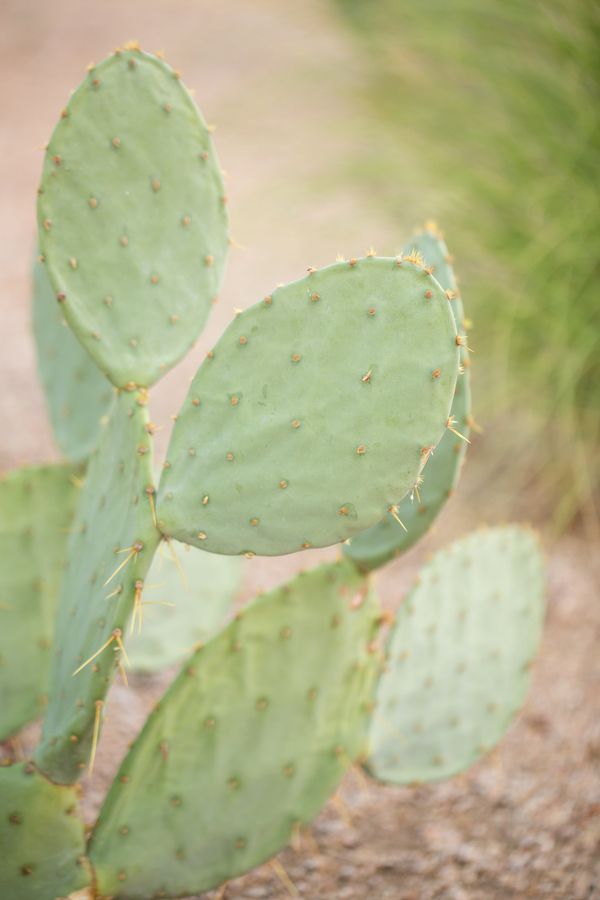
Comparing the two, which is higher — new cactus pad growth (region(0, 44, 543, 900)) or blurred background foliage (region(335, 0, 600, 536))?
blurred background foliage (region(335, 0, 600, 536))

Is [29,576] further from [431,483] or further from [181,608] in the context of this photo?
[431,483]

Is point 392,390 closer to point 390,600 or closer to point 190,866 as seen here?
point 190,866

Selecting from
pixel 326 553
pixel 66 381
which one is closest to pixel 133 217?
pixel 66 381

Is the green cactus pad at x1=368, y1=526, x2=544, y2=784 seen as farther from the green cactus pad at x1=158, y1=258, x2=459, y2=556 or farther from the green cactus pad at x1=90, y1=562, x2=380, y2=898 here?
the green cactus pad at x1=158, y1=258, x2=459, y2=556

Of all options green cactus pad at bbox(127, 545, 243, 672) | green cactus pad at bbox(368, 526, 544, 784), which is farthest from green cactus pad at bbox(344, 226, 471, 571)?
green cactus pad at bbox(127, 545, 243, 672)

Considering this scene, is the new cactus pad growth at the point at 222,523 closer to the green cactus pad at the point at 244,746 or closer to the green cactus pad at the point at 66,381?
Result: the green cactus pad at the point at 244,746

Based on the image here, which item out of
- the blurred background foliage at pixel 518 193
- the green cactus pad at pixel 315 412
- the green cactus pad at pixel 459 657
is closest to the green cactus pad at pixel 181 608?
the green cactus pad at pixel 459 657

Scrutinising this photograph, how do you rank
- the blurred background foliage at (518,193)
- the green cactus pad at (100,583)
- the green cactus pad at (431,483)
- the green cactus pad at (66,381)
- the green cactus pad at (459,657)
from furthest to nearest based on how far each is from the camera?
1. the blurred background foliage at (518,193)
2. the green cactus pad at (66,381)
3. the green cactus pad at (459,657)
4. the green cactus pad at (431,483)
5. the green cactus pad at (100,583)
